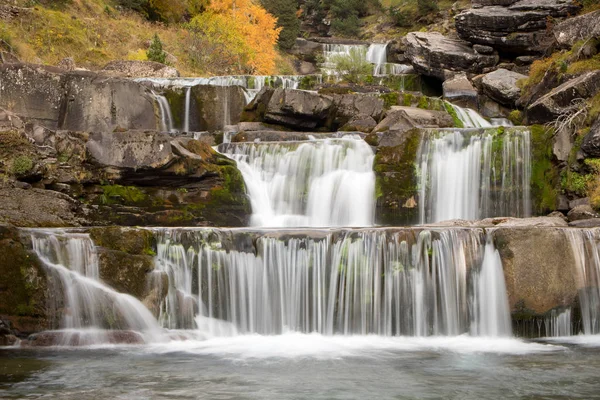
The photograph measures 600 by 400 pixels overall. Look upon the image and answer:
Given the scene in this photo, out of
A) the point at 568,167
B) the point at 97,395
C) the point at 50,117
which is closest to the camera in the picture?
the point at 97,395

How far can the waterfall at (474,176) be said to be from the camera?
654 inches

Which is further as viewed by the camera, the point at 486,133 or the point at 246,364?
the point at 486,133

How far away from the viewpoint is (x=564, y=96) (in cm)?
1759

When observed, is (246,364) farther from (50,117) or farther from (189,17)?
(189,17)

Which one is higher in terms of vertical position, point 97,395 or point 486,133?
point 486,133

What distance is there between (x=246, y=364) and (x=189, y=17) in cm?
3797

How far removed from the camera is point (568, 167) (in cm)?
1608

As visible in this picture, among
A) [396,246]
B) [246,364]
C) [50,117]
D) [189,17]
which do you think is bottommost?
[246,364]

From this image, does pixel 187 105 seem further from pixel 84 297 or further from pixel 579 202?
pixel 579 202

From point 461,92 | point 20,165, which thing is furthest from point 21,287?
point 461,92

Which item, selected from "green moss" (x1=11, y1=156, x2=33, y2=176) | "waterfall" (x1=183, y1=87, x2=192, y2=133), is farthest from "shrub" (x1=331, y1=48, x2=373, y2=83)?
"green moss" (x1=11, y1=156, x2=33, y2=176)

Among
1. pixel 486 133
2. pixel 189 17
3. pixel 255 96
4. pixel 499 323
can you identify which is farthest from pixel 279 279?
pixel 189 17

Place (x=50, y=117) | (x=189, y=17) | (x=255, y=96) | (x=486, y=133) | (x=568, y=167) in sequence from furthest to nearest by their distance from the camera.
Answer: (x=189, y=17) → (x=255, y=96) → (x=50, y=117) → (x=486, y=133) → (x=568, y=167)

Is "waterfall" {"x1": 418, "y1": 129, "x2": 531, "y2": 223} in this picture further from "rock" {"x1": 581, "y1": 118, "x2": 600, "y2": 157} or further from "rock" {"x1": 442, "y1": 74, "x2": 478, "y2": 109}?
"rock" {"x1": 442, "y1": 74, "x2": 478, "y2": 109}
